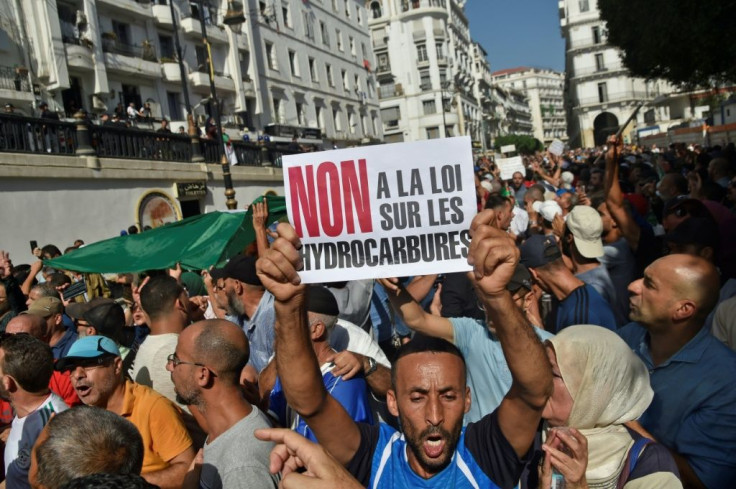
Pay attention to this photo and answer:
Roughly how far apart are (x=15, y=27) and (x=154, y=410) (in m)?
21.3

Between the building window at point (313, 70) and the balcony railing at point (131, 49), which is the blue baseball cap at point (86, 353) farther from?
the building window at point (313, 70)

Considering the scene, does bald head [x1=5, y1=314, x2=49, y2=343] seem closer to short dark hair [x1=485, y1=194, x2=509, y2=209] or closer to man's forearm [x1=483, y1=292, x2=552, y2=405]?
man's forearm [x1=483, y1=292, x2=552, y2=405]

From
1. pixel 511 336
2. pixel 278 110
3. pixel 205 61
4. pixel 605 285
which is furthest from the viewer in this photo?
pixel 278 110

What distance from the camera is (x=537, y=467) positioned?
2.16m

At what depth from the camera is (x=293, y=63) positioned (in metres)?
37.2

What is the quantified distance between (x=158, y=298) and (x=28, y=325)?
3.88ft

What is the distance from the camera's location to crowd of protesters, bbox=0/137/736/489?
6.61 feet

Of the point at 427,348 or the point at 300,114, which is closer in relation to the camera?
the point at 427,348

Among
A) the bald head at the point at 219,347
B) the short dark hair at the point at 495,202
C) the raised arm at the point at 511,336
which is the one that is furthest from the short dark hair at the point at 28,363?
the short dark hair at the point at 495,202

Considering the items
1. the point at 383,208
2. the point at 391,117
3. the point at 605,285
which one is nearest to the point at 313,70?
the point at 391,117

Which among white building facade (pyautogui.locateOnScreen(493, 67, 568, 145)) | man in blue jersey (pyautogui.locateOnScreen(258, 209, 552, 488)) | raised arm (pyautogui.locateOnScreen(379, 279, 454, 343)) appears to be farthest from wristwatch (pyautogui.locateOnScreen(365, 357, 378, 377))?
white building facade (pyautogui.locateOnScreen(493, 67, 568, 145))

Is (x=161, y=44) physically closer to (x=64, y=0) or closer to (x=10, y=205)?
(x=64, y=0)

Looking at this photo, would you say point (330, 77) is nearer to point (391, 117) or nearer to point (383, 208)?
point (391, 117)

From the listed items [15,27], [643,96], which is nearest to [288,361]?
[15,27]
